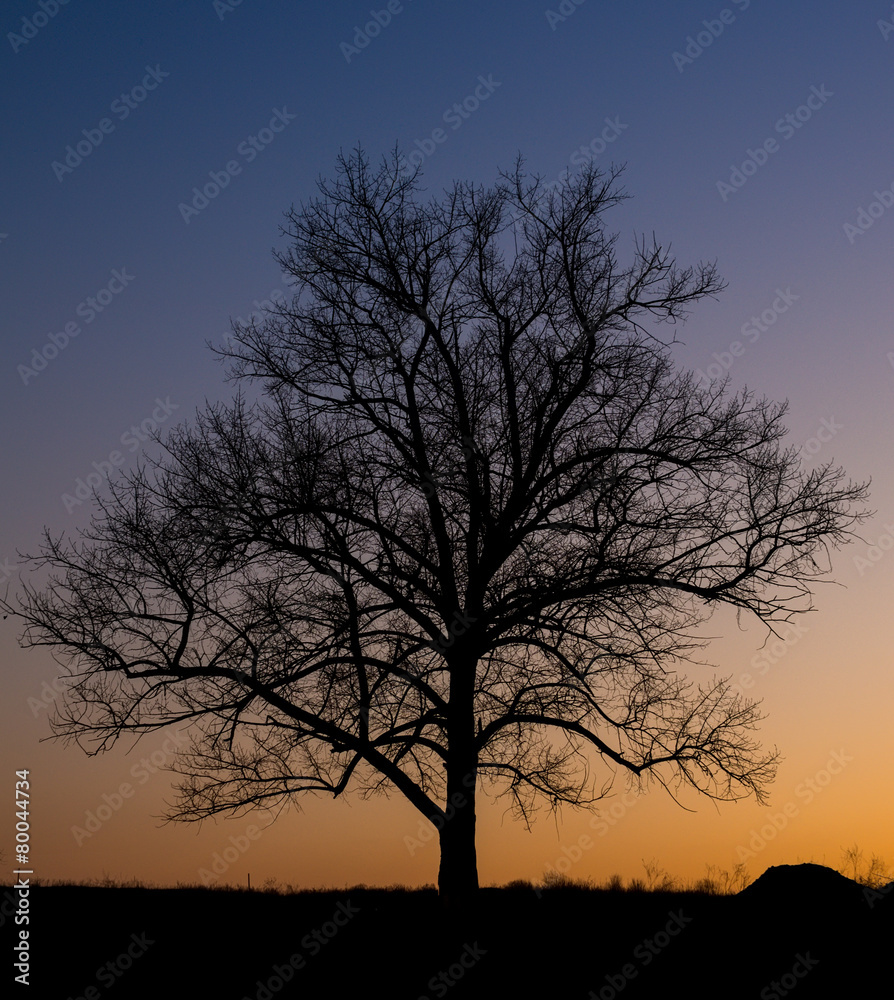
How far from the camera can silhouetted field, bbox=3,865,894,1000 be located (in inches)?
359

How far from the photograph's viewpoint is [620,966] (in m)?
9.57

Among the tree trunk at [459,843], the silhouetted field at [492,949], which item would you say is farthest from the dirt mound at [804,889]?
the tree trunk at [459,843]

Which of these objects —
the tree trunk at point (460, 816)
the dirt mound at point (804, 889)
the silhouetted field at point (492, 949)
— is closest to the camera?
the silhouetted field at point (492, 949)

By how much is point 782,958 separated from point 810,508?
216 inches

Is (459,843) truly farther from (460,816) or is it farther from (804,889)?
(804,889)

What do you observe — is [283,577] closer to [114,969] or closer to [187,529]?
[187,529]

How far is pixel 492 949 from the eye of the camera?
9953mm

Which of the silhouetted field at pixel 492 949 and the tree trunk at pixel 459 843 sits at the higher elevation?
the tree trunk at pixel 459 843

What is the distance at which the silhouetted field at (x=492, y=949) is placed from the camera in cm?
912

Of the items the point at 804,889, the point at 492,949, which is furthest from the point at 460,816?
the point at 804,889

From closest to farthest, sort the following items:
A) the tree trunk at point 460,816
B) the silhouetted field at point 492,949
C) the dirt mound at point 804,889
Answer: the silhouetted field at point 492,949 < the dirt mound at point 804,889 < the tree trunk at point 460,816

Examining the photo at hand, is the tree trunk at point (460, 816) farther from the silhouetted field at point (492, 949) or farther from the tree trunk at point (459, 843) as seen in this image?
the silhouetted field at point (492, 949)

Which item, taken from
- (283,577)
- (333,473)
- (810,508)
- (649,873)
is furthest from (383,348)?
(649,873)

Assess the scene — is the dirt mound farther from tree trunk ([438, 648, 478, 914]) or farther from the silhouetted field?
tree trunk ([438, 648, 478, 914])
